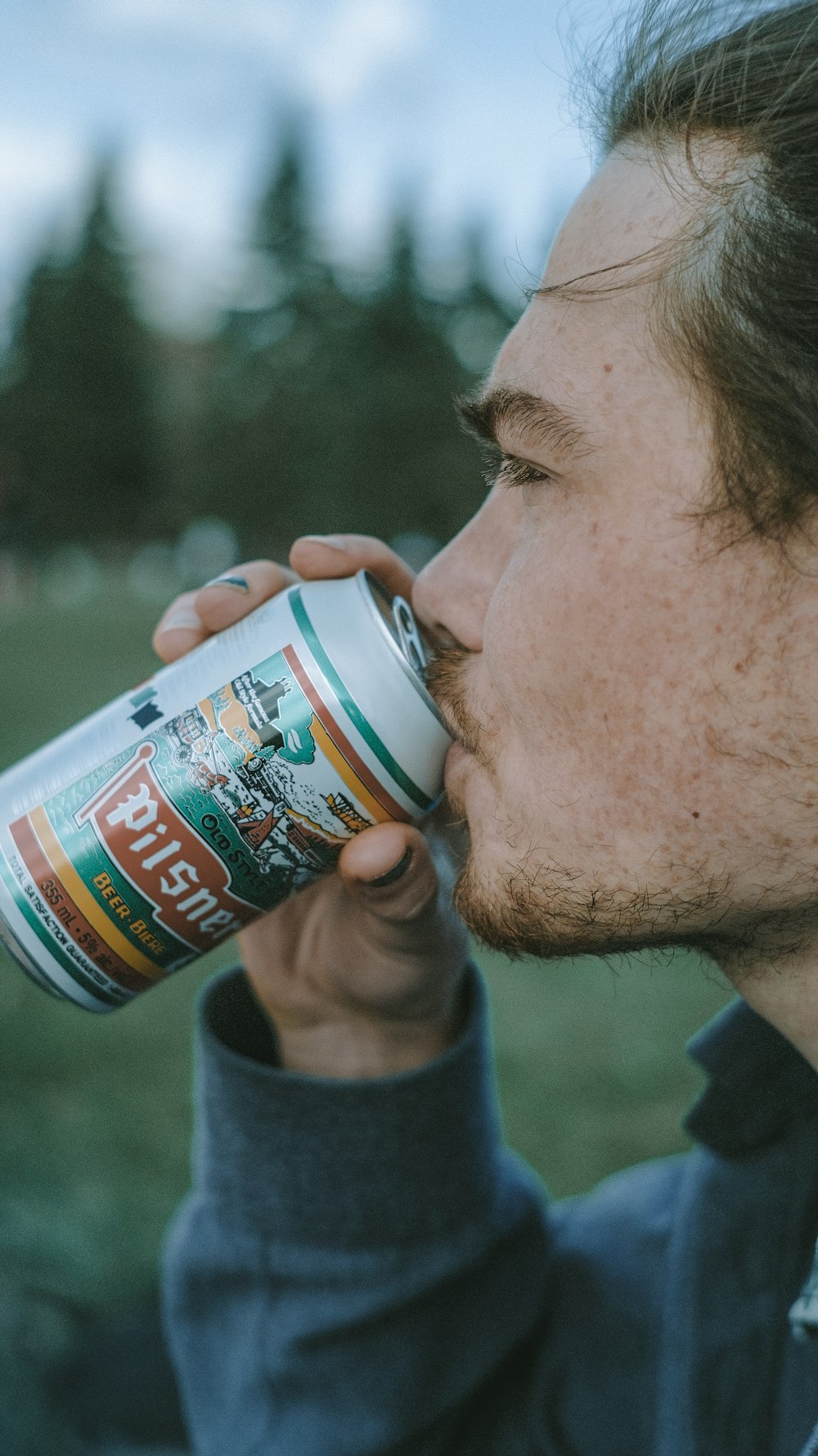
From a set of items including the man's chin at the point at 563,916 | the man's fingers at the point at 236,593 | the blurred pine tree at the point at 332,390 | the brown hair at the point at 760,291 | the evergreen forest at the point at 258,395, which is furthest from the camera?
the evergreen forest at the point at 258,395

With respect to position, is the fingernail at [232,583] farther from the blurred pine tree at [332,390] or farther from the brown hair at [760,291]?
the blurred pine tree at [332,390]

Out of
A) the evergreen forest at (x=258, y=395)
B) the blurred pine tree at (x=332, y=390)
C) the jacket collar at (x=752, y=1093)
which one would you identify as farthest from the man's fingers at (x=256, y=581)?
the blurred pine tree at (x=332, y=390)

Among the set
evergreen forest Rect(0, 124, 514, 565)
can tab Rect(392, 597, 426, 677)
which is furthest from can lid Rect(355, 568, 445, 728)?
evergreen forest Rect(0, 124, 514, 565)

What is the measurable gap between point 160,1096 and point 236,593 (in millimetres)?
1724

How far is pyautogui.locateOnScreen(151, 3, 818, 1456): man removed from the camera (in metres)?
0.98

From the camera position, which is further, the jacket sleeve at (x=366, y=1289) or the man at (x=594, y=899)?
the jacket sleeve at (x=366, y=1289)

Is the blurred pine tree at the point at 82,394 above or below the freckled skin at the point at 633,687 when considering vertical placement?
above

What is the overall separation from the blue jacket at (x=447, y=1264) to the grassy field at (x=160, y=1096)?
1.58ft

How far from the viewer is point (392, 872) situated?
46.1 inches

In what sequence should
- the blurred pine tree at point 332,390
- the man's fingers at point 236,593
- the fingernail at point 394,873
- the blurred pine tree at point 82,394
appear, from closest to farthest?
the fingernail at point 394,873, the man's fingers at point 236,593, the blurred pine tree at point 332,390, the blurred pine tree at point 82,394

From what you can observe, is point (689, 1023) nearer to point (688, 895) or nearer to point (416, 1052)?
point (416, 1052)

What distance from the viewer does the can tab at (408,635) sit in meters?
1.15

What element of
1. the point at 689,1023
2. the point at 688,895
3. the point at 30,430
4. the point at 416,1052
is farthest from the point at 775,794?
the point at 30,430

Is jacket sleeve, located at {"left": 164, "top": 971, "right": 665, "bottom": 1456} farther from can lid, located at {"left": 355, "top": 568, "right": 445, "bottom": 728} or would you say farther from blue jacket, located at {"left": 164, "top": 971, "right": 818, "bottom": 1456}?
can lid, located at {"left": 355, "top": 568, "right": 445, "bottom": 728}
